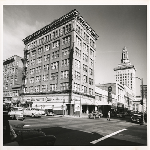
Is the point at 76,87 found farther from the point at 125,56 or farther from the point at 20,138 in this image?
the point at 20,138

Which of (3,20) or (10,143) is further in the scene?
(3,20)

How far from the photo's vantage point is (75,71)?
660 inches

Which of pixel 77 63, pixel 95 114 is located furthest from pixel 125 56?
pixel 95 114

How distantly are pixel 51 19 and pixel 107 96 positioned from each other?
32.3 ft

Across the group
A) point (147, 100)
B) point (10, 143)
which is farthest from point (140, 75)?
point (10, 143)

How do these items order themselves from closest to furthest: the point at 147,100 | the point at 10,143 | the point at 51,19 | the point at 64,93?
the point at 10,143 → the point at 147,100 → the point at 51,19 → the point at 64,93

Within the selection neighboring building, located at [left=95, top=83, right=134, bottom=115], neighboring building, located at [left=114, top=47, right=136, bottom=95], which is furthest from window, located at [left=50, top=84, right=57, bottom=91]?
neighboring building, located at [left=114, top=47, right=136, bottom=95]

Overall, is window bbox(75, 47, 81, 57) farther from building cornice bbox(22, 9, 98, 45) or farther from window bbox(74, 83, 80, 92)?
window bbox(74, 83, 80, 92)

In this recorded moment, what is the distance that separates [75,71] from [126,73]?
5592mm

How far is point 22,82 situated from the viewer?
51.8ft

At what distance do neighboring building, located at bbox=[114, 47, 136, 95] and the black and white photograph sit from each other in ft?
0.18

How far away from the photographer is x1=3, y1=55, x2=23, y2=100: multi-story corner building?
1154cm

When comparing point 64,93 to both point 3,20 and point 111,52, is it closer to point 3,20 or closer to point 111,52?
point 111,52

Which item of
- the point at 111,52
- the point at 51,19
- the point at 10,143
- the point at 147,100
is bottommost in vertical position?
the point at 10,143
